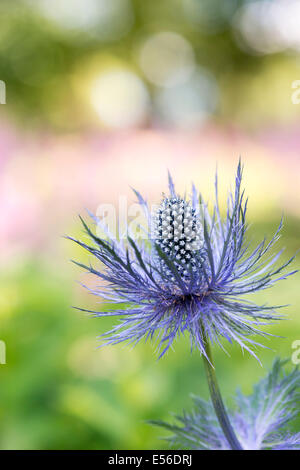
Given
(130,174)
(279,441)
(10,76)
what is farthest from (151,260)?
(10,76)

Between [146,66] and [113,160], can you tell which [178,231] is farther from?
[146,66]

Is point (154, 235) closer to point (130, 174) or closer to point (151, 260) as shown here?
point (151, 260)

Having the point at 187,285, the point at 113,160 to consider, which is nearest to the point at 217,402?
the point at 187,285

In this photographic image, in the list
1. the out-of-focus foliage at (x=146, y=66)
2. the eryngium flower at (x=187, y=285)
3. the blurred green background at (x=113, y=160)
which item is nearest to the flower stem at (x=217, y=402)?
the eryngium flower at (x=187, y=285)

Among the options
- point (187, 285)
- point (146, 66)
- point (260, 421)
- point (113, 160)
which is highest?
point (146, 66)

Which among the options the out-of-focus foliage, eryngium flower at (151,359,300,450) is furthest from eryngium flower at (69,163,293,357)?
the out-of-focus foliage

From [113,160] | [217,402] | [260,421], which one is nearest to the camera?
[217,402]
